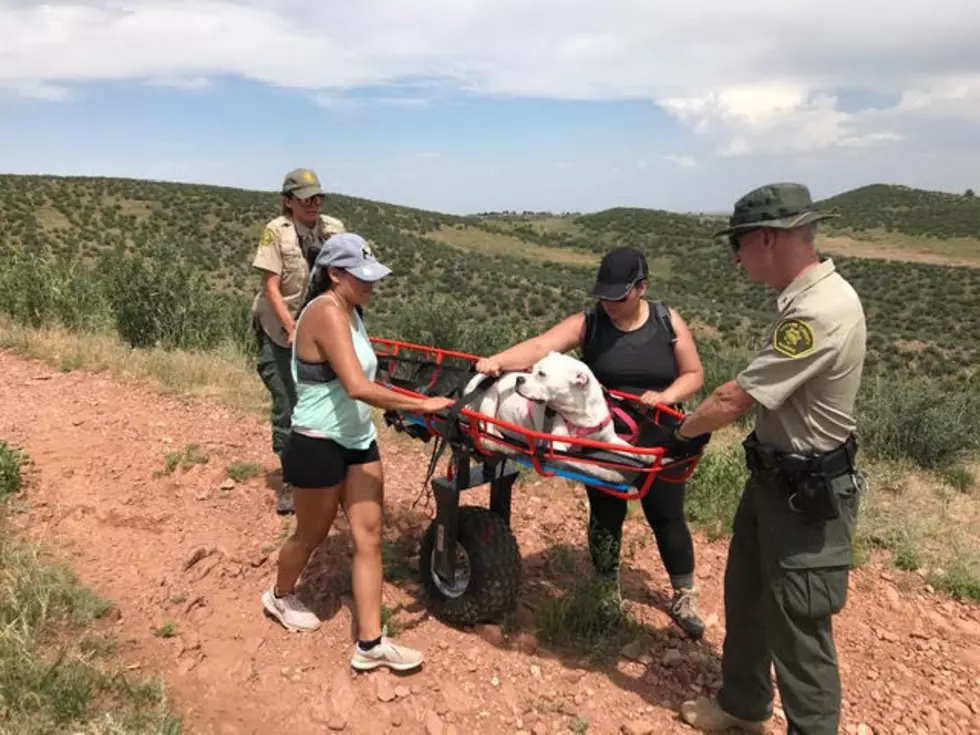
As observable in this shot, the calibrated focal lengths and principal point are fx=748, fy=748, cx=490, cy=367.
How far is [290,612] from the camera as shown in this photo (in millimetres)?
3951

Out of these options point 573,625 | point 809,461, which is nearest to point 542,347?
point 573,625

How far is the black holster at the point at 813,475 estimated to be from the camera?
2.83 m

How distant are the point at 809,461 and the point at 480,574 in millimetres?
1803

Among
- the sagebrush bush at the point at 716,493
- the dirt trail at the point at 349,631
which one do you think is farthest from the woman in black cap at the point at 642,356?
the sagebrush bush at the point at 716,493

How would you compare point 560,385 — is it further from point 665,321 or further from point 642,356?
point 665,321

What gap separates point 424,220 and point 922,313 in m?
31.1

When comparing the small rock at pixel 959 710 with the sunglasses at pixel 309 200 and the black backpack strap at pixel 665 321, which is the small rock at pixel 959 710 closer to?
the black backpack strap at pixel 665 321

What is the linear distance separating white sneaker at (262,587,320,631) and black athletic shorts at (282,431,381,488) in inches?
32.2

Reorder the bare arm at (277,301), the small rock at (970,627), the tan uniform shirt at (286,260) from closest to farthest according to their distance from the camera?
the small rock at (970,627)
the bare arm at (277,301)
the tan uniform shirt at (286,260)

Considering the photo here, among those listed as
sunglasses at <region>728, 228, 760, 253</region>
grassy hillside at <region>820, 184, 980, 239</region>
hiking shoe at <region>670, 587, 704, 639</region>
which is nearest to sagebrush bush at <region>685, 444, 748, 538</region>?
hiking shoe at <region>670, 587, 704, 639</region>

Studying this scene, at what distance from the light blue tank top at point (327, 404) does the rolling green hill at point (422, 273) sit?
7197 mm

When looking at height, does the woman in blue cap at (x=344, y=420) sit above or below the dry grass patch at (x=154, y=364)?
above

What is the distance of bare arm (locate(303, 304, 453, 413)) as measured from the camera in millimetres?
3324

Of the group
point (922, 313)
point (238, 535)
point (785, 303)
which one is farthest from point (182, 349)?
point (922, 313)
